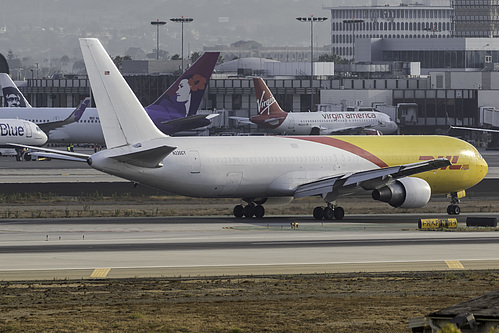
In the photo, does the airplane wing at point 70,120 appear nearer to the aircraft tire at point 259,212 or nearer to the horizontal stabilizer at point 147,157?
the aircraft tire at point 259,212

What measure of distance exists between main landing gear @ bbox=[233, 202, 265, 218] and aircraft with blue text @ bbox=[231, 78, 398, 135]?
8616 cm

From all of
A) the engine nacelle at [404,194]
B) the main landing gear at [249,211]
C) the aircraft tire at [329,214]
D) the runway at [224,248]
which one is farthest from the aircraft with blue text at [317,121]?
the runway at [224,248]

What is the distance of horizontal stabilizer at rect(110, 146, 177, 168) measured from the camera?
5241 centimetres

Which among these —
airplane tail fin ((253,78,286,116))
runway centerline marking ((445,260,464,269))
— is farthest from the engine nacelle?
airplane tail fin ((253,78,286,116))

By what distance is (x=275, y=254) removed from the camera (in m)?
42.4

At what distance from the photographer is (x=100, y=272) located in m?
37.6

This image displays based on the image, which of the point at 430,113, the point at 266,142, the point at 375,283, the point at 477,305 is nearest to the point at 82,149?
the point at 430,113

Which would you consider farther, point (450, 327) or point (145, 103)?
point (145, 103)

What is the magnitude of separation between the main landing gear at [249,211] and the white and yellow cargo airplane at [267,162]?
58 mm

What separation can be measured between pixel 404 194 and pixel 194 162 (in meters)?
11.8

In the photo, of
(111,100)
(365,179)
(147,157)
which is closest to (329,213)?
(365,179)

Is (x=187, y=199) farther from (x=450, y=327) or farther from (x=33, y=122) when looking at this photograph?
(x=33, y=122)

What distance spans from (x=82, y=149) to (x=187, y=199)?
67.4 metres

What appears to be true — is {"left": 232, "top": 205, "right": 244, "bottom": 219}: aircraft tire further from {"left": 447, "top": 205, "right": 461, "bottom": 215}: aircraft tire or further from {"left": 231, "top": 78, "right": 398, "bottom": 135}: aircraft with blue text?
{"left": 231, "top": 78, "right": 398, "bottom": 135}: aircraft with blue text
